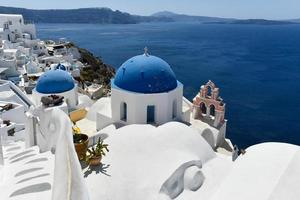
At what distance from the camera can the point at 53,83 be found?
80.9ft

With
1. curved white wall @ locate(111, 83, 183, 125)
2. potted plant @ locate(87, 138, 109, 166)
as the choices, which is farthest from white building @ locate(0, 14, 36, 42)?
potted plant @ locate(87, 138, 109, 166)

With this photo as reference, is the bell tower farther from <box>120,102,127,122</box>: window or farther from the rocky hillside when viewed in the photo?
the rocky hillside

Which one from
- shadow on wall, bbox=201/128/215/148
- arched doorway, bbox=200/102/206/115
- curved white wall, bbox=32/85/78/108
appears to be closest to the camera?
shadow on wall, bbox=201/128/215/148

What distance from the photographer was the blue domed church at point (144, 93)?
18.9m

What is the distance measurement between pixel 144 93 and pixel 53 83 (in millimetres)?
9386

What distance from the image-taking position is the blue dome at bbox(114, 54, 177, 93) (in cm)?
1888

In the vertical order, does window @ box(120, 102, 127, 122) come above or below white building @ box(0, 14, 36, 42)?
below

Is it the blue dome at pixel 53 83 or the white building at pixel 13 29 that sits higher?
the white building at pixel 13 29

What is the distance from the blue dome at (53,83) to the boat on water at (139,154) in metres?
0.08

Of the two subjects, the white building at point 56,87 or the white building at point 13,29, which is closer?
the white building at point 56,87

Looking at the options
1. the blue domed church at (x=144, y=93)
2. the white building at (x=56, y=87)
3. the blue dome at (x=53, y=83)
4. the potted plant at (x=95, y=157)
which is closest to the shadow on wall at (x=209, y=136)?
the blue domed church at (x=144, y=93)

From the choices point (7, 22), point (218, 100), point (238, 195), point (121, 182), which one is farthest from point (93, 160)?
point (7, 22)

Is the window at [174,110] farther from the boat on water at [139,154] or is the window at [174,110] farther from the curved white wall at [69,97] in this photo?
the curved white wall at [69,97]

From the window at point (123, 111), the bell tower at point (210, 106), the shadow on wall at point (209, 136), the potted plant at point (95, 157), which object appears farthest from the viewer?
the bell tower at point (210, 106)
